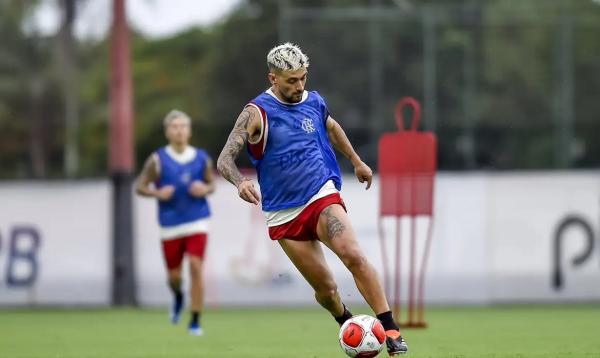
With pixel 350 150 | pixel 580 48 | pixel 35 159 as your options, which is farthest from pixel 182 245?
pixel 35 159

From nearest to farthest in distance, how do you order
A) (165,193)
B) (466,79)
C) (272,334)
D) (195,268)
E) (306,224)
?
1. (306,224)
2. (272,334)
3. (195,268)
4. (165,193)
5. (466,79)

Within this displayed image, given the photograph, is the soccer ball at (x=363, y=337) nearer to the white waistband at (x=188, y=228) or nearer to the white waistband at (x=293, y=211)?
the white waistband at (x=293, y=211)

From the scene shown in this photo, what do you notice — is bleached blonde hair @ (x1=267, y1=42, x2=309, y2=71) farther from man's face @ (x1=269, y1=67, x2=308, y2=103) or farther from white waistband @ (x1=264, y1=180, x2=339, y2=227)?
white waistband @ (x1=264, y1=180, x2=339, y2=227)

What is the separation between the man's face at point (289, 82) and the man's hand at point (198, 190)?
5135 mm

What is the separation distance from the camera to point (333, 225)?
394 inches

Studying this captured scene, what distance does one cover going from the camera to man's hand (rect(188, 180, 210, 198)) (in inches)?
604

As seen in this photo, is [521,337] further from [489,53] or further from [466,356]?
[489,53]

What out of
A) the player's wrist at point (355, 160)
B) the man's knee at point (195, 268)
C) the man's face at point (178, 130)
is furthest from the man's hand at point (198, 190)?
the player's wrist at point (355, 160)

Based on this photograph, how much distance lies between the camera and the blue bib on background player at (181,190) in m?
15.4

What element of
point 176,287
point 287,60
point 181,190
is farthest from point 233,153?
point 176,287

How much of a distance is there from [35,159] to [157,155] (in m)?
16.9

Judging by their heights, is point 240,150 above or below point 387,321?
above

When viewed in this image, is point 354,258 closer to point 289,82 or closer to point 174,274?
point 289,82

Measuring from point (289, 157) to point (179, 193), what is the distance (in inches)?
216
